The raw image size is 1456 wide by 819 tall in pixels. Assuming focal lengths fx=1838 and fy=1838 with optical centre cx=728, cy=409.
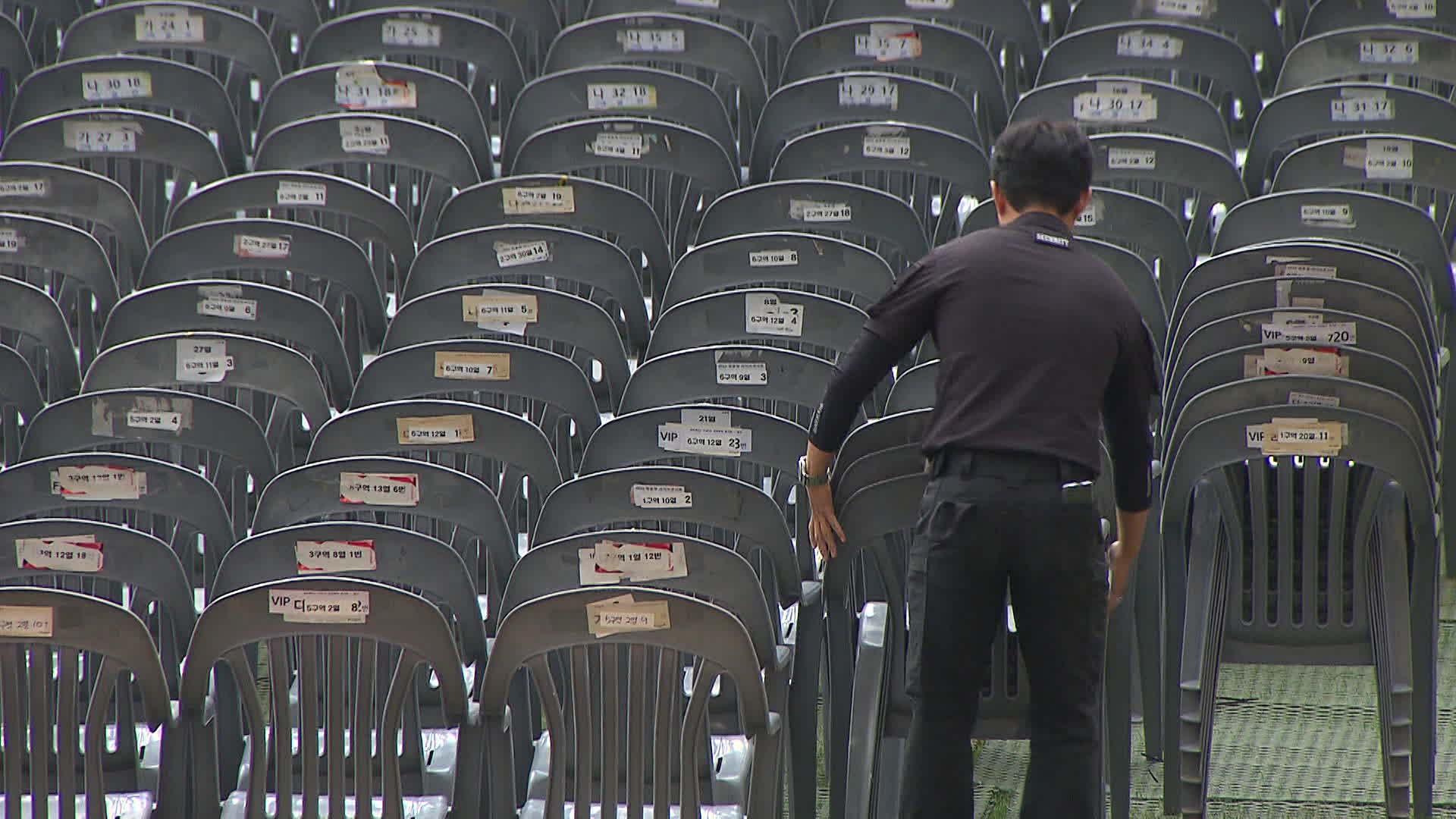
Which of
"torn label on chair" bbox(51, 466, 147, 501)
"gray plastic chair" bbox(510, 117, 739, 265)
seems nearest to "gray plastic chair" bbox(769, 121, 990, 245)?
"gray plastic chair" bbox(510, 117, 739, 265)

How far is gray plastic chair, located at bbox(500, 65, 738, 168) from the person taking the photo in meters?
5.99

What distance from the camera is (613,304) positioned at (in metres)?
5.30

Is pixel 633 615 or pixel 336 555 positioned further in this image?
pixel 336 555

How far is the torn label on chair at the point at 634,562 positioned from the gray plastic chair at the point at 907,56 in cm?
309

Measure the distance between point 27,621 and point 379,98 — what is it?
3.04 m

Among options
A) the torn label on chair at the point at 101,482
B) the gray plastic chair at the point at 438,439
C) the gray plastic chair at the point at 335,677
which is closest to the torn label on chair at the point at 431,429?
the gray plastic chair at the point at 438,439

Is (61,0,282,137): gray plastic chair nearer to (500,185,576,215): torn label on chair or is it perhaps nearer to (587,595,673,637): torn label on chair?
(500,185,576,215): torn label on chair

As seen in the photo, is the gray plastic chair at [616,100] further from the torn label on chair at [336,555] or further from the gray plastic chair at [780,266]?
the torn label on chair at [336,555]

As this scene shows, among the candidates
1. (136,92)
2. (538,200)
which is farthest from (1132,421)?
(136,92)

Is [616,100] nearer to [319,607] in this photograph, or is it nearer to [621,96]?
[621,96]

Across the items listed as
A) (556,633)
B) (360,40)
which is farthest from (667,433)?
(360,40)

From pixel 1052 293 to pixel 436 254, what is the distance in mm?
2381

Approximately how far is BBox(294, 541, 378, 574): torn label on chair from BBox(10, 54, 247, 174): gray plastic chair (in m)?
2.96

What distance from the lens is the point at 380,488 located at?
3.89 meters
